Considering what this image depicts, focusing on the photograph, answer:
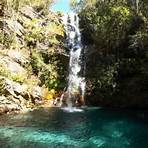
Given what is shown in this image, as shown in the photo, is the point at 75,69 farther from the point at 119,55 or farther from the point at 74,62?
the point at 119,55

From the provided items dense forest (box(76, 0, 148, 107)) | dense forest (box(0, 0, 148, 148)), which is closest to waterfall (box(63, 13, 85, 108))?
dense forest (box(0, 0, 148, 148))

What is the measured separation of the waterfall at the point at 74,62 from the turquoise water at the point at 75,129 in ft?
14.0

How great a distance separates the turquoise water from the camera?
2006 cm

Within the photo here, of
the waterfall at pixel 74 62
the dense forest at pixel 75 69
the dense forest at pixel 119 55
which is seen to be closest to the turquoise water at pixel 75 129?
the dense forest at pixel 75 69

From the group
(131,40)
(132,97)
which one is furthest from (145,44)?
(132,97)

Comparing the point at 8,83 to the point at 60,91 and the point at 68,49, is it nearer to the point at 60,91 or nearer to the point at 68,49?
the point at 60,91

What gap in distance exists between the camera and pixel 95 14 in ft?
125

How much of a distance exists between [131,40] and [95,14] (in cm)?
705

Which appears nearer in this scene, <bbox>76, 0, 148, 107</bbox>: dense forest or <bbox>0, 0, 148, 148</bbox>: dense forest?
<bbox>0, 0, 148, 148</bbox>: dense forest

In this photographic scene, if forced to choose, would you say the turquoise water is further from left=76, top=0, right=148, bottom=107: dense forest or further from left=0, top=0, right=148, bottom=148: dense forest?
left=76, top=0, right=148, bottom=107: dense forest

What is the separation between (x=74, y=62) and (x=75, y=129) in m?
15.6

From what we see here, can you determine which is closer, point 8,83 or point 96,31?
point 8,83

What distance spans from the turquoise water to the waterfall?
14.0 feet

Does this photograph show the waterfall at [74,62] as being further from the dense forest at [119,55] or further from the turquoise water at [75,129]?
the turquoise water at [75,129]
